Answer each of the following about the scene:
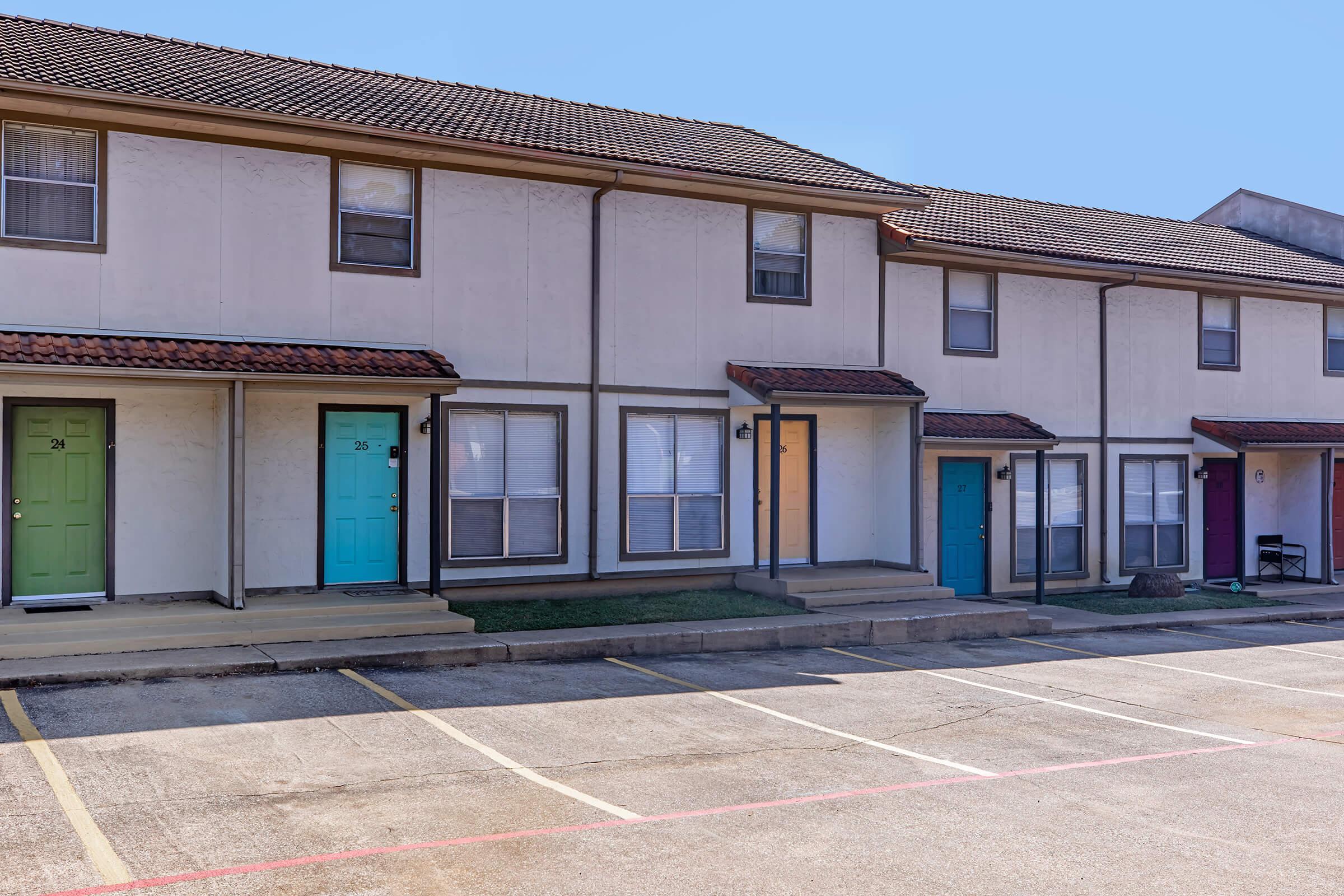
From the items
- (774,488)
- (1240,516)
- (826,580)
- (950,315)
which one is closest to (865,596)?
(826,580)

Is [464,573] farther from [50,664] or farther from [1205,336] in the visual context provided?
[1205,336]

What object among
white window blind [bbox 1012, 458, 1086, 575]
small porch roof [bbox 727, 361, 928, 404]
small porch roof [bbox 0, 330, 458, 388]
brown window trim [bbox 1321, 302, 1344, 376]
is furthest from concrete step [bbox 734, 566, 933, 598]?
brown window trim [bbox 1321, 302, 1344, 376]

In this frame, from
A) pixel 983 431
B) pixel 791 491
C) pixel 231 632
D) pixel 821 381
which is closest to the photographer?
pixel 231 632

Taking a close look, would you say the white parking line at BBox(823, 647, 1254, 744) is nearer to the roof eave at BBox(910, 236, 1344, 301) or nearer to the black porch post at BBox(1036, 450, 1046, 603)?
the black porch post at BBox(1036, 450, 1046, 603)

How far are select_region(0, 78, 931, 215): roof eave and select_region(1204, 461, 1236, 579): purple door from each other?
27.8 ft

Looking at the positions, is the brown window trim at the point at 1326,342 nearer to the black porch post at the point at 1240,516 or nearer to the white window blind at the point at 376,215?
the black porch post at the point at 1240,516

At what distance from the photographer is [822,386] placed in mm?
15961

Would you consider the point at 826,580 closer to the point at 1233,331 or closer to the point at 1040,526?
the point at 1040,526

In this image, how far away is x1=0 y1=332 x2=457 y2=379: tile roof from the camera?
11.5 meters

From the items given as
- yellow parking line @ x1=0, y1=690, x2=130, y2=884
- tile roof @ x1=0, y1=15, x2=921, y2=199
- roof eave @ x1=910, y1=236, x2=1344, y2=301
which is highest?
tile roof @ x1=0, y1=15, x2=921, y2=199

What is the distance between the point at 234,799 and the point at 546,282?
30.0ft

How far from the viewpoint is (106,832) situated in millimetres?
6426

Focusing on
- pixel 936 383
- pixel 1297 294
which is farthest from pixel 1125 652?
pixel 1297 294

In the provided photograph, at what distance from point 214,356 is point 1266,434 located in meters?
17.3
